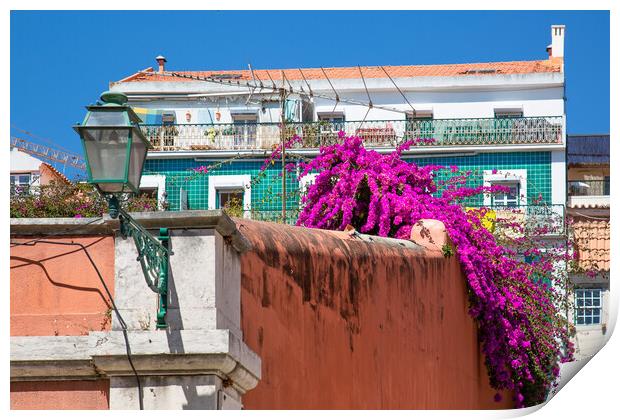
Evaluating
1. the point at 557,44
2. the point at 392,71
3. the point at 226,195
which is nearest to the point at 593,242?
the point at 557,44

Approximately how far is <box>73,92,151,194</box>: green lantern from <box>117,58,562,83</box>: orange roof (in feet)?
86.4

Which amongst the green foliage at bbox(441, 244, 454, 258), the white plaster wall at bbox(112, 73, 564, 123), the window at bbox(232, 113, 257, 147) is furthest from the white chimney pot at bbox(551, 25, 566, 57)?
the green foliage at bbox(441, 244, 454, 258)

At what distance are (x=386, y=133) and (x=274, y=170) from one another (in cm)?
284

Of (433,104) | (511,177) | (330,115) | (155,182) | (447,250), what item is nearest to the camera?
(447,250)

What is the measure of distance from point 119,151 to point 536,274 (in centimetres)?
1270

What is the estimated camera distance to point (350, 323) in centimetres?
1114

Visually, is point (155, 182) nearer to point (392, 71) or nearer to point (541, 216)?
point (392, 71)

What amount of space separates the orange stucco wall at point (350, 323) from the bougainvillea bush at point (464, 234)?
605 millimetres

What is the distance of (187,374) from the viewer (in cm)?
802

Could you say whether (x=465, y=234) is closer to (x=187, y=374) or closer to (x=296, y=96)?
(x=187, y=374)

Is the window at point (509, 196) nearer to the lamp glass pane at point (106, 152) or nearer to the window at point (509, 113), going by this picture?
the window at point (509, 113)

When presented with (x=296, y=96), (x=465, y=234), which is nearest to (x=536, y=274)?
(x=465, y=234)

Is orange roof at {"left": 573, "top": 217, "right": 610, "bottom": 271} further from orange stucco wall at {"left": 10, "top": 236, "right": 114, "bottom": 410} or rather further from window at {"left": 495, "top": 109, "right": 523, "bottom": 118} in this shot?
orange stucco wall at {"left": 10, "top": 236, "right": 114, "bottom": 410}

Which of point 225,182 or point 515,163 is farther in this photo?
point 515,163
